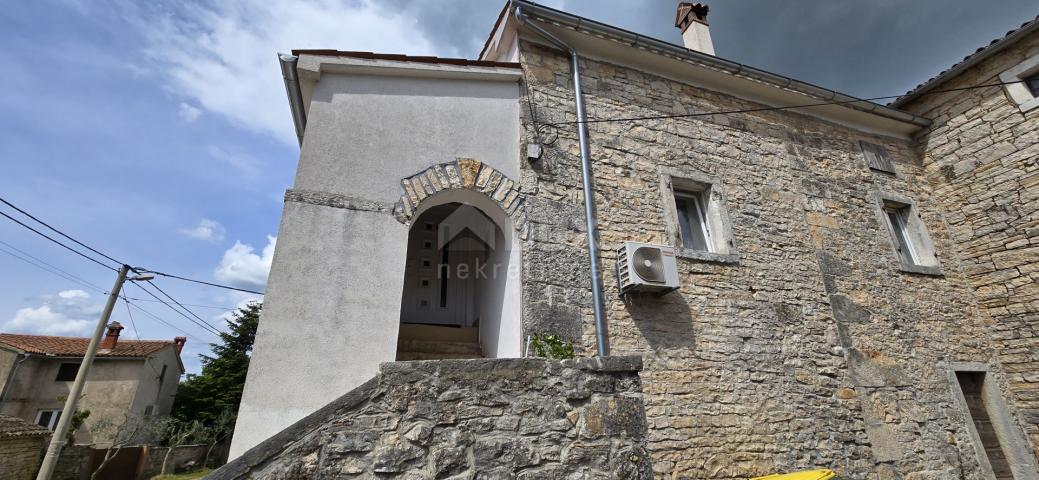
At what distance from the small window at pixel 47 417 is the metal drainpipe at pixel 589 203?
20.4m

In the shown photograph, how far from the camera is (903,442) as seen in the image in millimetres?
4910

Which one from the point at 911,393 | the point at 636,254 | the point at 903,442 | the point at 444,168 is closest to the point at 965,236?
the point at 911,393

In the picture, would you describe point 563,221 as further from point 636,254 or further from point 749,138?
point 749,138

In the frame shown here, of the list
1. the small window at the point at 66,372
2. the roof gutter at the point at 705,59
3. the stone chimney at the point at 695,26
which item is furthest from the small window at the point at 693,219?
the small window at the point at 66,372

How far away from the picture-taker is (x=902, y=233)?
22.4 feet

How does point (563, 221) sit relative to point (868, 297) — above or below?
above

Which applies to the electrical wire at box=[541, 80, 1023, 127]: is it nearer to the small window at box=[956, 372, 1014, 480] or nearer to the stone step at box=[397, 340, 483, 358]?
the stone step at box=[397, 340, 483, 358]

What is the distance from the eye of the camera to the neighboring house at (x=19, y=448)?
10.1 m

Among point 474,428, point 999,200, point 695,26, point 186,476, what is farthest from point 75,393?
point 999,200

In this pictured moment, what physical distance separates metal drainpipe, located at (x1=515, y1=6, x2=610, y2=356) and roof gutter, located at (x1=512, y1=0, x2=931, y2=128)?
18 cm

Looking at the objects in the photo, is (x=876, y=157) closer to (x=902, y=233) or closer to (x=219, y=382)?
(x=902, y=233)

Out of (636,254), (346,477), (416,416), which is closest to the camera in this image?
(346,477)

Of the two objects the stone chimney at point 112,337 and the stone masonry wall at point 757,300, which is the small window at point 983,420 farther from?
the stone chimney at point 112,337

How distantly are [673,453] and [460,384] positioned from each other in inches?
107
